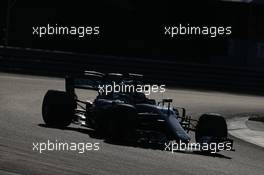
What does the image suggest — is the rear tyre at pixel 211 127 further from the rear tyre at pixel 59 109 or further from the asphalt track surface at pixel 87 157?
the rear tyre at pixel 59 109

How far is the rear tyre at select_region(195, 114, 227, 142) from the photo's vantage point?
41.0 feet

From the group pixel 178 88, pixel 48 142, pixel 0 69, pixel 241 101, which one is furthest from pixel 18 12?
pixel 48 142

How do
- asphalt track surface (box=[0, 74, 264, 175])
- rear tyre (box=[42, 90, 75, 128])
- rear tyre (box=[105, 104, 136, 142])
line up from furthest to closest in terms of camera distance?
1. rear tyre (box=[42, 90, 75, 128])
2. rear tyre (box=[105, 104, 136, 142])
3. asphalt track surface (box=[0, 74, 264, 175])

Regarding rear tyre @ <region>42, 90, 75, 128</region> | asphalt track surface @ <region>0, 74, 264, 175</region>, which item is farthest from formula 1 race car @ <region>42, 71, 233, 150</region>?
→ asphalt track surface @ <region>0, 74, 264, 175</region>

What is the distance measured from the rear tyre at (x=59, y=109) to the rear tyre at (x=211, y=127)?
89.0 inches

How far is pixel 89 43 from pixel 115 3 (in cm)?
208

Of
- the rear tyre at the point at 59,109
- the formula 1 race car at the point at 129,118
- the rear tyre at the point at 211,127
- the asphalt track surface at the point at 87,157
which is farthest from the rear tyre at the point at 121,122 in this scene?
the rear tyre at the point at 59,109

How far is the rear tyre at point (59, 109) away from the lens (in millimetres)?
13625

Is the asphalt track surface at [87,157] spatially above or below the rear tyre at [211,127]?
below

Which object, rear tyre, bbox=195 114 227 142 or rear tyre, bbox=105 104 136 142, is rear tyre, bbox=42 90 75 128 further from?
rear tyre, bbox=195 114 227 142

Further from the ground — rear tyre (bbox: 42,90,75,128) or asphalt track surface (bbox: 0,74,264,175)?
rear tyre (bbox: 42,90,75,128)

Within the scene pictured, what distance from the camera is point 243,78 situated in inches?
1102

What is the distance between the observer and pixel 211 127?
12.6m

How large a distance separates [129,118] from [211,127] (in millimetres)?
1378
